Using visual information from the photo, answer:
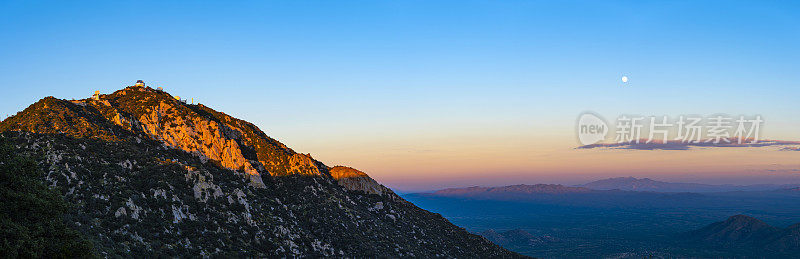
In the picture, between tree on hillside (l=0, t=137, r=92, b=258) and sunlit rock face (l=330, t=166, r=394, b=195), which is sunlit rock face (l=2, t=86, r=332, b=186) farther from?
tree on hillside (l=0, t=137, r=92, b=258)

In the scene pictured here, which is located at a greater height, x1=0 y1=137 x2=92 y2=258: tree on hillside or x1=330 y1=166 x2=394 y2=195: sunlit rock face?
x1=0 y1=137 x2=92 y2=258: tree on hillside

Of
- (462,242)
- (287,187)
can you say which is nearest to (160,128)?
(287,187)

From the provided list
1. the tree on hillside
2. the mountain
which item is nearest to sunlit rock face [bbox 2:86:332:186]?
the mountain

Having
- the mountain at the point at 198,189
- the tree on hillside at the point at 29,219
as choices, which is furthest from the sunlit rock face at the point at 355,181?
the tree on hillside at the point at 29,219

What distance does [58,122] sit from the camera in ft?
232

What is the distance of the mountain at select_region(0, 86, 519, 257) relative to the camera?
187 ft

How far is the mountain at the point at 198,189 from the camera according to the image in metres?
57.0

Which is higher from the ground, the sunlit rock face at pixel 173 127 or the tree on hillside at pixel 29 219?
the sunlit rock face at pixel 173 127

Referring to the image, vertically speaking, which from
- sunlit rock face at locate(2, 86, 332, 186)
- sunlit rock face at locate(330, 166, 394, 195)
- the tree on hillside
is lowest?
sunlit rock face at locate(330, 166, 394, 195)

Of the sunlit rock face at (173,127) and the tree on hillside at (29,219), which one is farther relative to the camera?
the sunlit rock face at (173,127)

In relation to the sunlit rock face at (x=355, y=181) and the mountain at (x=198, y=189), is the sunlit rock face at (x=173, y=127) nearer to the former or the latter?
the mountain at (x=198, y=189)

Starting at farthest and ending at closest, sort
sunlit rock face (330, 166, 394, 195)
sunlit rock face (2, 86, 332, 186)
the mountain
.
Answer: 1. sunlit rock face (330, 166, 394, 195)
2. sunlit rock face (2, 86, 332, 186)
3. the mountain

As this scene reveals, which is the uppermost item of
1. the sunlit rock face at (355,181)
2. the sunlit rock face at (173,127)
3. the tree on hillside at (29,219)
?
the sunlit rock face at (173,127)

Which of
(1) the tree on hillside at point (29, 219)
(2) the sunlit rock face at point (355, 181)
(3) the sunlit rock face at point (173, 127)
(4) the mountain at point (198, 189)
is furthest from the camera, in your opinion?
(2) the sunlit rock face at point (355, 181)
